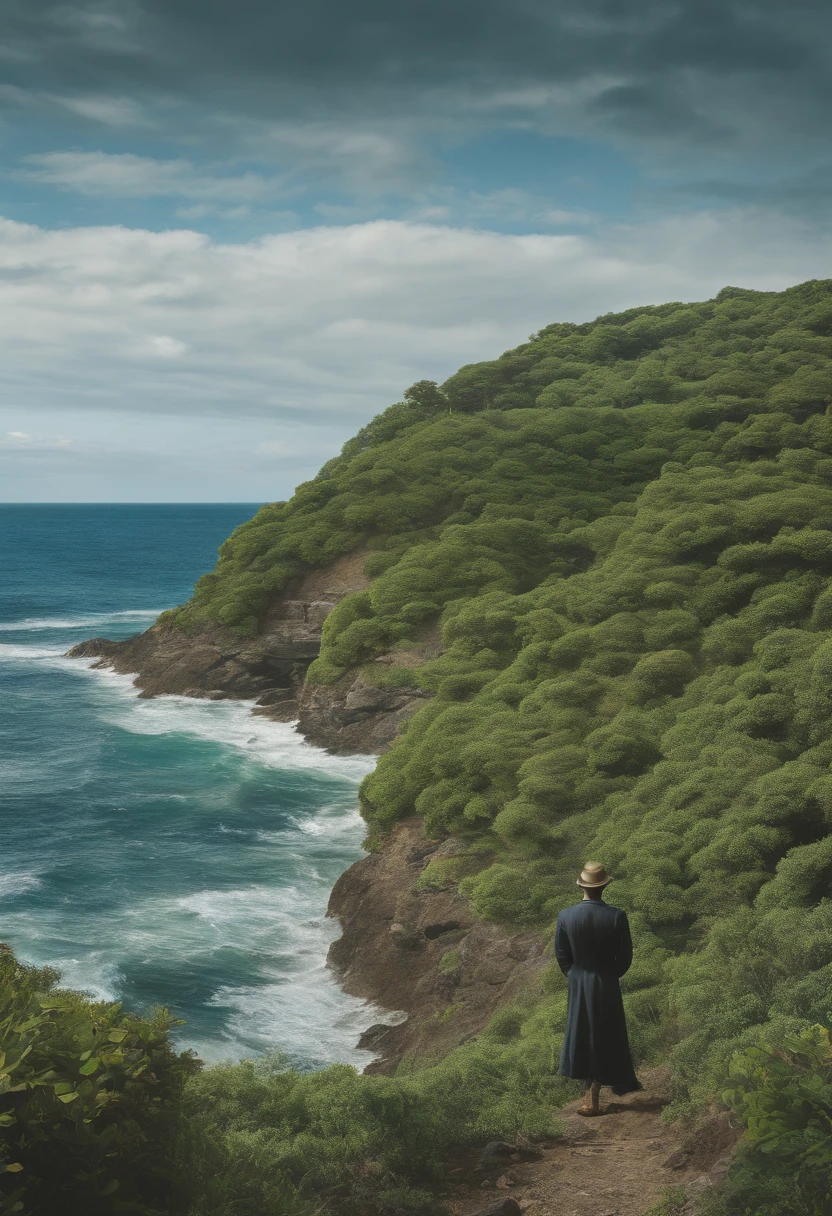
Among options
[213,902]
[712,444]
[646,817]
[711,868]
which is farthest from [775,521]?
[213,902]

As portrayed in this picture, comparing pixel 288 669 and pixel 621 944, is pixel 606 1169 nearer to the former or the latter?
pixel 621 944

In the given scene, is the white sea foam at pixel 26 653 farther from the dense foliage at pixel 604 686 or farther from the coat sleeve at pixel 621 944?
the coat sleeve at pixel 621 944

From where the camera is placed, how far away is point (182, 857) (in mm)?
31609

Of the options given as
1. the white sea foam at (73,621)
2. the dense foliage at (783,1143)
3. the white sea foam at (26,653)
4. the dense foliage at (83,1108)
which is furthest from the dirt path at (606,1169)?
the white sea foam at (73,621)

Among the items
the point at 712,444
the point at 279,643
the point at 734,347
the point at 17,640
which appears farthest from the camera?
the point at 17,640

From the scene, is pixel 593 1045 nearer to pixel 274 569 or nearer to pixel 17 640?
pixel 274 569

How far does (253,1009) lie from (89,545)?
156 meters

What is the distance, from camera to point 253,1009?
74.4ft

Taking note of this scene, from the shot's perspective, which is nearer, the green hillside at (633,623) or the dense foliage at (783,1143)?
the dense foliage at (783,1143)

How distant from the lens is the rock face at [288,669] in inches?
1567

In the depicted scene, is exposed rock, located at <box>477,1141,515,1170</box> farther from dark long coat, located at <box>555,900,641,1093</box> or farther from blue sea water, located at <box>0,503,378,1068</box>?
blue sea water, located at <box>0,503,378,1068</box>

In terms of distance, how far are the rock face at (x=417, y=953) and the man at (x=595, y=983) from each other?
7.19 meters

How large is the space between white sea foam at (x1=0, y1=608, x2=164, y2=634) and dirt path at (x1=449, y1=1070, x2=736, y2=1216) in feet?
242

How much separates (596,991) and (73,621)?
7930 centimetres
